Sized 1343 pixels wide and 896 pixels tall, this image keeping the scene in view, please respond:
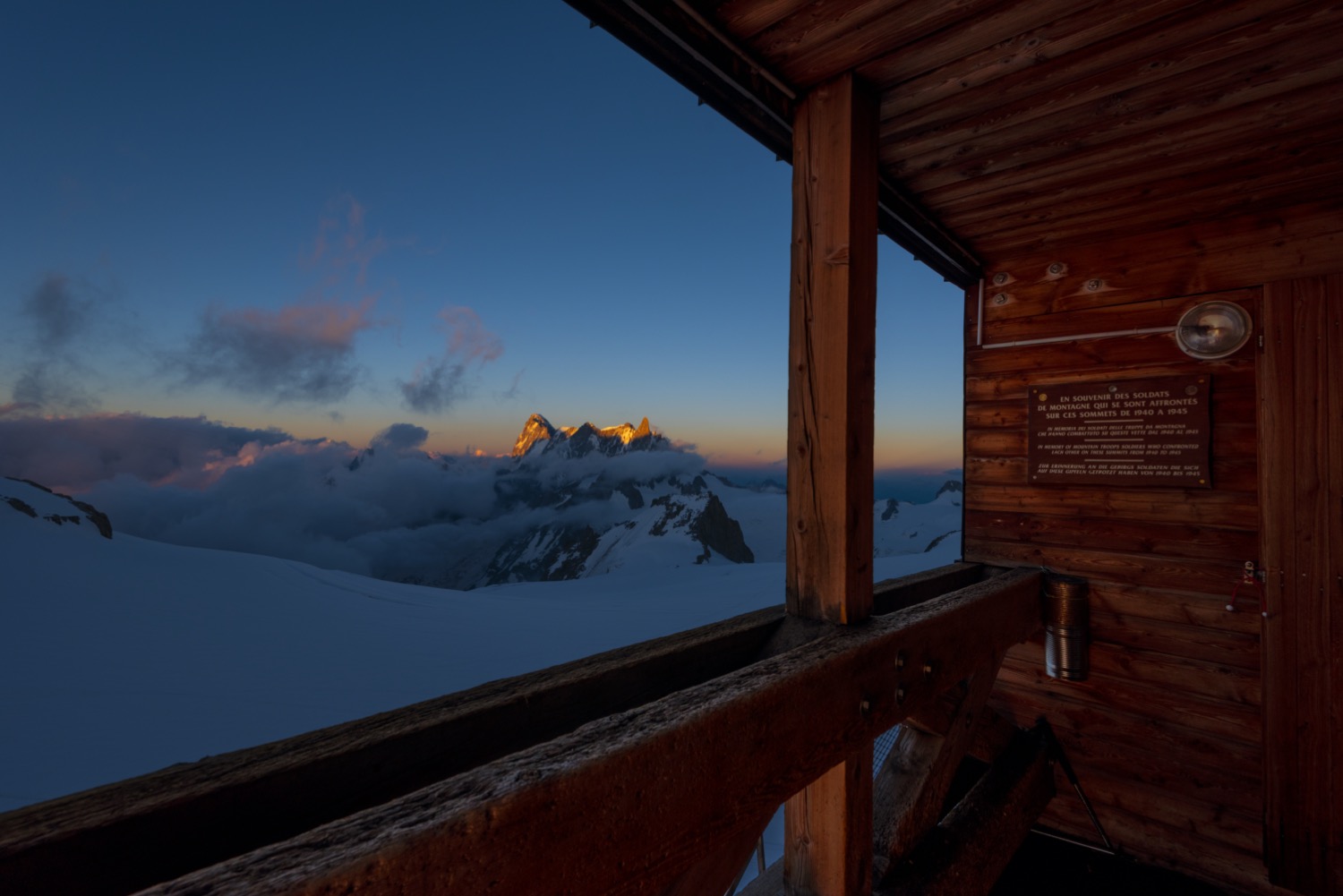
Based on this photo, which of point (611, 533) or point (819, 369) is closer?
point (819, 369)

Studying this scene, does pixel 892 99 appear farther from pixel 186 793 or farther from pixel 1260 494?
pixel 1260 494

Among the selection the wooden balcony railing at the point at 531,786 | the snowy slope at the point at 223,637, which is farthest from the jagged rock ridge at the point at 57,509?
the wooden balcony railing at the point at 531,786

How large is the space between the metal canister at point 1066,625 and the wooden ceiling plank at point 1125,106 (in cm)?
245

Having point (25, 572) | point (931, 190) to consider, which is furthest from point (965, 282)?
point (25, 572)

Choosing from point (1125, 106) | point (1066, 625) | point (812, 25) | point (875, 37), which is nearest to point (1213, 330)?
point (1125, 106)

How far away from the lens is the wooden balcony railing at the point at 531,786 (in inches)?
29.8

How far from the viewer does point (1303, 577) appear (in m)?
2.96

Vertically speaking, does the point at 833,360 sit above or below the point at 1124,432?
above

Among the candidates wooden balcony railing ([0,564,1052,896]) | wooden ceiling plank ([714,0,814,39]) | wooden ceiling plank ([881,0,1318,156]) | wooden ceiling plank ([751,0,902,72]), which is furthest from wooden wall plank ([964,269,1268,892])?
wooden ceiling plank ([714,0,814,39])

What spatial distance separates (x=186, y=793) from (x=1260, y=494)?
4589 millimetres

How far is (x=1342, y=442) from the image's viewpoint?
9.43ft

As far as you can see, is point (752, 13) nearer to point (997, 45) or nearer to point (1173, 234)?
point (997, 45)

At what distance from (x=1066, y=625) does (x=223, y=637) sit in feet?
71.5

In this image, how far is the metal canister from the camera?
341cm
